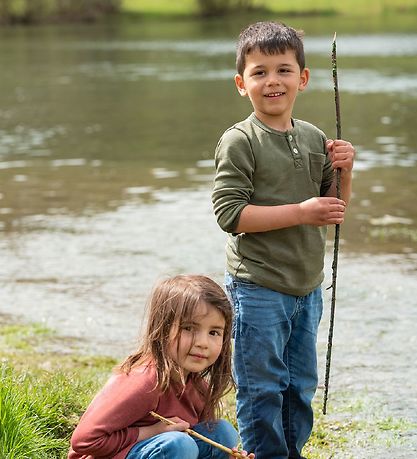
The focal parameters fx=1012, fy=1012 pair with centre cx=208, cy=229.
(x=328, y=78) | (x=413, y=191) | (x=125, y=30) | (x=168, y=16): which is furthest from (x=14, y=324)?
(x=168, y=16)

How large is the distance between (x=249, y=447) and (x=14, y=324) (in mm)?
2981

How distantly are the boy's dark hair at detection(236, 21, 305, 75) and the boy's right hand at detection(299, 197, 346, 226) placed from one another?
0.56 metres

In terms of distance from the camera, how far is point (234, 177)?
364cm

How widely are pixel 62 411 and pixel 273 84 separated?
61.9 inches

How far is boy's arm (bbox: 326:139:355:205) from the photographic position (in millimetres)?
3760

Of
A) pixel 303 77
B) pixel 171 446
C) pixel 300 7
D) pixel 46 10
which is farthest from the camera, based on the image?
pixel 300 7

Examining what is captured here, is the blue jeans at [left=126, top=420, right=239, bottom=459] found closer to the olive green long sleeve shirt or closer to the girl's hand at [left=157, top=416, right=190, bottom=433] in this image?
the girl's hand at [left=157, top=416, right=190, bottom=433]

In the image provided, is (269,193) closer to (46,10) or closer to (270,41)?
(270,41)

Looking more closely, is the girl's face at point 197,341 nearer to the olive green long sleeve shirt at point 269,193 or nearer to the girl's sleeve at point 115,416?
the girl's sleeve at point 115,416

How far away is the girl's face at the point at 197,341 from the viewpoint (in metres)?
3.39

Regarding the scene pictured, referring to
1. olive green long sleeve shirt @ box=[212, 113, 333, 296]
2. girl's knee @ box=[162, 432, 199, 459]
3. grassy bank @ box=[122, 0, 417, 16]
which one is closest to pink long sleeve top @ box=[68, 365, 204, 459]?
girl's knee @ box=[162, 432, 199, 459]

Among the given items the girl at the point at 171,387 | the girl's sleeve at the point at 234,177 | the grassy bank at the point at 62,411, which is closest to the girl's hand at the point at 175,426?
the girl at the point at 171,387

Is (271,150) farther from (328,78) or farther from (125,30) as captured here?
(125,30)

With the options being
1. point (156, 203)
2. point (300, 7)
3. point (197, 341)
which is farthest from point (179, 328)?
point (300, 7)
